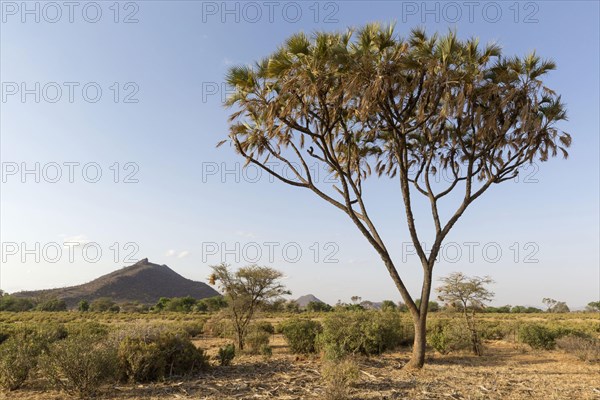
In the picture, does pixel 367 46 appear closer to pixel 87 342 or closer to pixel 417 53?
pixel 417 53

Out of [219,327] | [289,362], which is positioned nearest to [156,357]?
[289,362]

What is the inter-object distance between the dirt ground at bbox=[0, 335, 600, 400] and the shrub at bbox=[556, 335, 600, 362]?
3.01ft

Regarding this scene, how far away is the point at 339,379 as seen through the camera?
8039mm

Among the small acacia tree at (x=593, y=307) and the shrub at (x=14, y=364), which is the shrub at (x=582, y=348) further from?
the small acacia tree at (x=593, y=307)

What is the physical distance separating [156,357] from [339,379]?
474cm

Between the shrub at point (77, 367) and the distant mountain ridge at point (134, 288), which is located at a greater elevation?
the shrub at point (77, 367)

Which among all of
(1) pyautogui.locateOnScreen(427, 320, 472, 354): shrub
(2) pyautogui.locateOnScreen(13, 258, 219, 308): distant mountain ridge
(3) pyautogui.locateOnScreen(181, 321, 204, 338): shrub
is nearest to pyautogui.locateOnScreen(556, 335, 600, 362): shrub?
(1) pyautogui.locateOnScreen(427, 320, 472, 354): shrub

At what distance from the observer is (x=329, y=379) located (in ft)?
27.1

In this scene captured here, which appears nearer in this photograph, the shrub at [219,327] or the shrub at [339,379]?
the shrub at [339,379]

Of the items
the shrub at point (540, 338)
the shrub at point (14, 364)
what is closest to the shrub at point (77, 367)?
the shrub at point (14, 364)

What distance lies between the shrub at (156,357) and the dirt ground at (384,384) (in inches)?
17.9

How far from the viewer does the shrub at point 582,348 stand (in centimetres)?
1391

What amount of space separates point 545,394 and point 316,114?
9.88m

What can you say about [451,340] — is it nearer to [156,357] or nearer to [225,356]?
[225,356]
